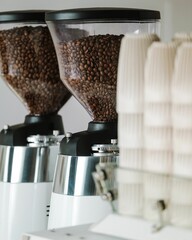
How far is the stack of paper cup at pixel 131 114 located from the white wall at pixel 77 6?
0.56m

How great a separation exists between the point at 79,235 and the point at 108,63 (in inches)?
11.1

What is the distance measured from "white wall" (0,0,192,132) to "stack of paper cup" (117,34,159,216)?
56cm

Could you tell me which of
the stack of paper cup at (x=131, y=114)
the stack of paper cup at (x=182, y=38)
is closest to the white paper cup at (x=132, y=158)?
the stack of paper cup at (x=131, y=114)

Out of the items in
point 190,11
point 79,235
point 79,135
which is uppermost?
point 190,11

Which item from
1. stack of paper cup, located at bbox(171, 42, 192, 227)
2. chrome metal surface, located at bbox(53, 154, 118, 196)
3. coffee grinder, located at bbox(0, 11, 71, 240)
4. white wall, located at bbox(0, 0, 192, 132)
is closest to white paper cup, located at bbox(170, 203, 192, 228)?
stack of paper cup, located at bbox(171, 42, 192, 227)

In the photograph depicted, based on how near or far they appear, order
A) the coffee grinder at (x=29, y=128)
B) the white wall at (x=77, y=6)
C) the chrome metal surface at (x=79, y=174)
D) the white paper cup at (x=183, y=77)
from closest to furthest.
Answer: the white paper cup at (x=183, y=77) → the chrome metal surface at (x=79, y=174) → the coffee grinder at (x=29, y=128) → the white wall at (x=77, y=6)

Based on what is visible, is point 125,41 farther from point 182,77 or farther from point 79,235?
point 79,235

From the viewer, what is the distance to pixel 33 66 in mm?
1104

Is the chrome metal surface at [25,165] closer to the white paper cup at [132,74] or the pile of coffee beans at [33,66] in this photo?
the pile of coffee beans at [33,66]

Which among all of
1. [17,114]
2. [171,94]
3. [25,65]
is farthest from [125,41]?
[17,114]

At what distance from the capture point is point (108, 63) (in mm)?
962

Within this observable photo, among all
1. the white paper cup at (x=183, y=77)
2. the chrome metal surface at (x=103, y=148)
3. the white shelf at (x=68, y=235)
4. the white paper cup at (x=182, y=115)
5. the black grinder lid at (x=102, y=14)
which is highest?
the black grinder lid at (x=102, y=14)

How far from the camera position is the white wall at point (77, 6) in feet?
4.20

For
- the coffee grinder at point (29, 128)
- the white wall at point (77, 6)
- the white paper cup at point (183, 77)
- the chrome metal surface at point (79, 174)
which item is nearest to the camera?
the white paper cup at point (183, 77)
